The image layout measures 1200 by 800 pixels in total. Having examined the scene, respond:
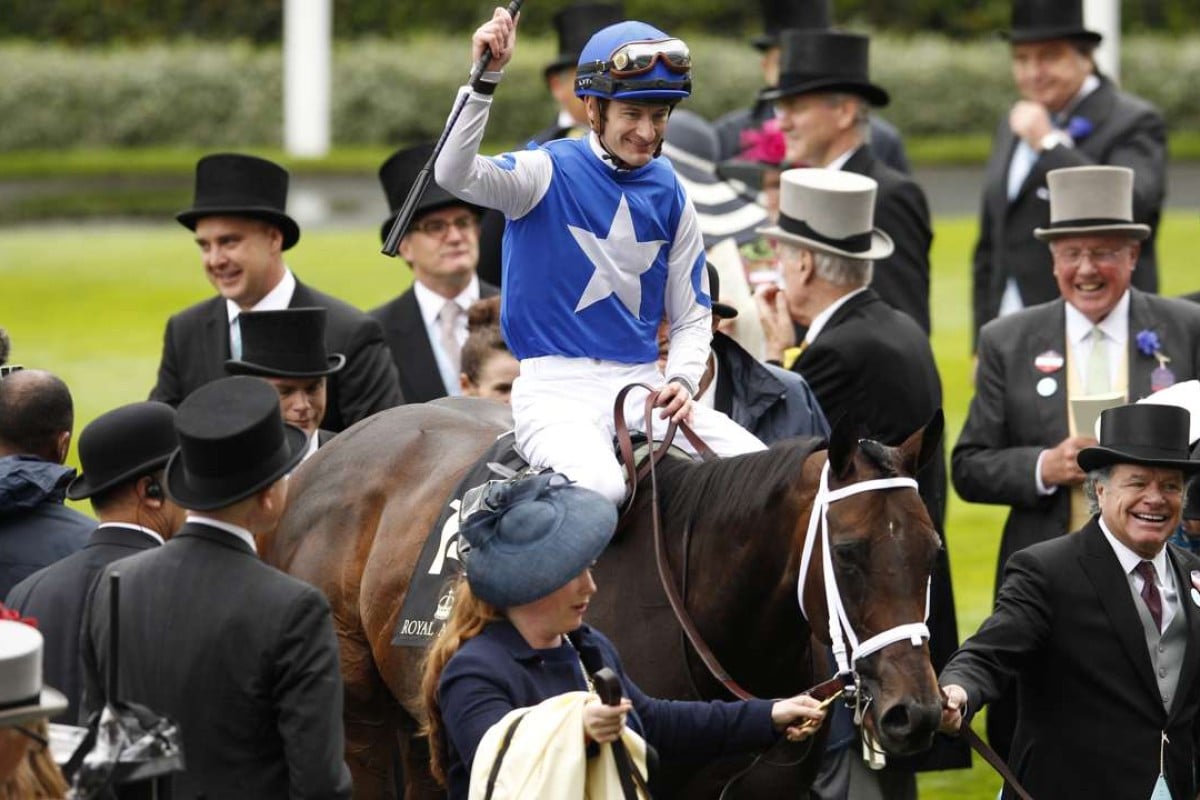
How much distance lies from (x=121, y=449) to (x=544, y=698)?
1.60 m

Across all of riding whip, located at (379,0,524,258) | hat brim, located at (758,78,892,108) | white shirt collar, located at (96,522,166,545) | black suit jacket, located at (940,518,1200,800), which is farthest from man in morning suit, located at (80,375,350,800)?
hat brim, located at (758,78,892,108)

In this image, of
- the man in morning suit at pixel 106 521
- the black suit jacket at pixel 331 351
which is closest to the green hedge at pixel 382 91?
the black suit jacket at pixel 331 351

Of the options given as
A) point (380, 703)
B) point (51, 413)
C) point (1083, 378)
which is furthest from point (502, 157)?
point (1083, 378)

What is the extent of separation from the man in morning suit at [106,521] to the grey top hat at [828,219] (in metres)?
2.97

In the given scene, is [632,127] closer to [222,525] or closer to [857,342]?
[857,342]

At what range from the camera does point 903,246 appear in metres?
9.88

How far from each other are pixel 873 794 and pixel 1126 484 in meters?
2.04

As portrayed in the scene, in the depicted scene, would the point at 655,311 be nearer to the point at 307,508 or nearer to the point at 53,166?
the point at 307,508

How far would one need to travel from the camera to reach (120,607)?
15.8 feet

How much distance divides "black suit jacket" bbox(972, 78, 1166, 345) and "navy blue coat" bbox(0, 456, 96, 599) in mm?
6166

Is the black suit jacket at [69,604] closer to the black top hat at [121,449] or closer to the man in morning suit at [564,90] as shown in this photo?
the black top hat at [121,449]

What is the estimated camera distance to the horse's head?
515cm

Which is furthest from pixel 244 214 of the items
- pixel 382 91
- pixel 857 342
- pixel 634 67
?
pixel 382 91

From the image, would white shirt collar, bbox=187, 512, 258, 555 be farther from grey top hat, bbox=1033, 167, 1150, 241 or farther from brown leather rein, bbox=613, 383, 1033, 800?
grey top hat, bbox=1033, 167, 1150, 241
